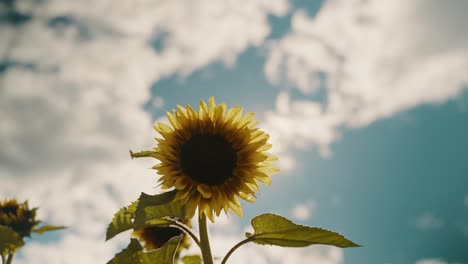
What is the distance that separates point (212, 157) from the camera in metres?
2.46

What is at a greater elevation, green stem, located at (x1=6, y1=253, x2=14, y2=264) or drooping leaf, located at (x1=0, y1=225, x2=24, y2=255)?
drooping leaf, located at (x1=0, y1=225, x2=24, y2=255)

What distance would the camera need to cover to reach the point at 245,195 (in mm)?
2268

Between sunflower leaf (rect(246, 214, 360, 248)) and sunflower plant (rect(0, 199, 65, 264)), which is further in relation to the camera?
sunflower plant (rect(0, 199, 65, 264))

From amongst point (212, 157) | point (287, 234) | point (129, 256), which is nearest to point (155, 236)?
point (212, 157)

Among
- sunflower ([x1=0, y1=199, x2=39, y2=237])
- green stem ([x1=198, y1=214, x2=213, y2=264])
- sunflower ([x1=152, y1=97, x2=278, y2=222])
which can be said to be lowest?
green stem ([x1=198, y1=214, x2=213, y2=264])

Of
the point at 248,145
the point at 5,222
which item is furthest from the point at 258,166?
the point at 5,222

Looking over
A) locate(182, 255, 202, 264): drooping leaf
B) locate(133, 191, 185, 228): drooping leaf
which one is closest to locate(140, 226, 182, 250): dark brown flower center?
locate(182, 255, 202, 264): drooping leaf

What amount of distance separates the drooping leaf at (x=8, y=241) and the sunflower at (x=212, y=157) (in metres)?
2.26

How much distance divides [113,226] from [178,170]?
1.61ft

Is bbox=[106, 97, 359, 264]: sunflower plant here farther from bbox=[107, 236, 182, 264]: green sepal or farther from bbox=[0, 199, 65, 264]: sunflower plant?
bbox=[0, 199, 65, 264]: sunflower plant

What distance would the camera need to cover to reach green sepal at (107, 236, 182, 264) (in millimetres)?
2014

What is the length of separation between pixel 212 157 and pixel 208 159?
33mm

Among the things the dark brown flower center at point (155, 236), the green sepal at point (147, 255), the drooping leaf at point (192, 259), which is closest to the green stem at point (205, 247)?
the green sepal at point (147, 255)

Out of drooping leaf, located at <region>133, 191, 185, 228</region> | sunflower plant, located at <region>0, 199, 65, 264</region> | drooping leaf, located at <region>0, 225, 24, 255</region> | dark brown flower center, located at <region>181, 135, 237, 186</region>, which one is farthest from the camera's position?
sunflower plant, located at <region>0, 199, 65, 264</region>
